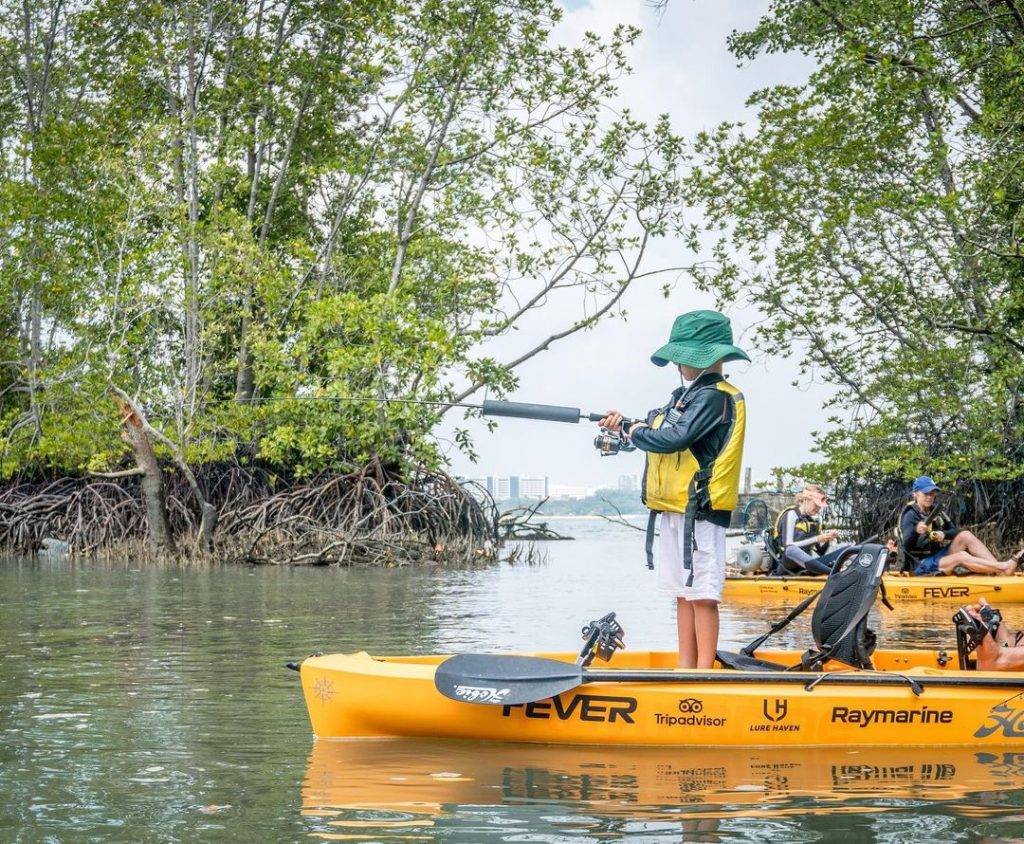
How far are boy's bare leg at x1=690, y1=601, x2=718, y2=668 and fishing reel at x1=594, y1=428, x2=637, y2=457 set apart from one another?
2.38 feet

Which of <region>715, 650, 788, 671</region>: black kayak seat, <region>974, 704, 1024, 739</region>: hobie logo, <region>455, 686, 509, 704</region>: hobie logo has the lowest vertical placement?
<region>974, 704, 1024, 739</region>: hobie logo

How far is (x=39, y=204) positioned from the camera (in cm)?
2062

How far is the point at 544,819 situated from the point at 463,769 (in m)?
0.88

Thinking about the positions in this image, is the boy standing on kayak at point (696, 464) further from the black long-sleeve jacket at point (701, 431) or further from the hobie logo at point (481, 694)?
the hobie logo at point (481, 694)

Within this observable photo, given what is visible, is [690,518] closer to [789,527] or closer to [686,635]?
[686,635]

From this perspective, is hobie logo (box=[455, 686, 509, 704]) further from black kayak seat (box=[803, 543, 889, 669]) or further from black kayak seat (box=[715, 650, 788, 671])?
black kayak seat (box=[803, 543, 889, 669])

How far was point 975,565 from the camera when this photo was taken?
13195 mm

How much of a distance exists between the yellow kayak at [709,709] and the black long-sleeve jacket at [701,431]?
29.2 inches

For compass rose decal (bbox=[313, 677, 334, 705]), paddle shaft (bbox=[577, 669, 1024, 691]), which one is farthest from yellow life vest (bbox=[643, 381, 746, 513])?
compass rose decal (bbox=[313, 677, 334, 705])

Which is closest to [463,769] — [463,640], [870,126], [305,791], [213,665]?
[305,791]

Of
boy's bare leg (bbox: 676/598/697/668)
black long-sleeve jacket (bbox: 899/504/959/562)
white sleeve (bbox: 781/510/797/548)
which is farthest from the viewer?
black long-sleeve jacket (bbox: 899/504/959/562)

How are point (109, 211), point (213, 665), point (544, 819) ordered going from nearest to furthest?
point (544, 819) < point (213, 665) < point (109, 211)

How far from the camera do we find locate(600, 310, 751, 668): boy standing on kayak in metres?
5.65

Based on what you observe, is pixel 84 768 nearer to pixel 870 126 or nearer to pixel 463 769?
pixel 463 769
